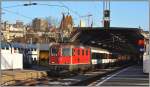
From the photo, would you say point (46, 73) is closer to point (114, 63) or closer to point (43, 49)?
point (114, 63)

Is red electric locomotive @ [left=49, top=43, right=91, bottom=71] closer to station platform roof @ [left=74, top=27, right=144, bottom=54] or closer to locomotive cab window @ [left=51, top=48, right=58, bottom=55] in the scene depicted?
locomotive cab window @ [left=51, top=48, right=58, bottom=55]

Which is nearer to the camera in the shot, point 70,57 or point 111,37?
point 70,57

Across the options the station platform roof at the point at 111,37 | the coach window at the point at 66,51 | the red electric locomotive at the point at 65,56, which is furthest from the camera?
the station platform roof at the point at 111,37

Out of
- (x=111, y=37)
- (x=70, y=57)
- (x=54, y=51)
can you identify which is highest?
(x=111, y=37)

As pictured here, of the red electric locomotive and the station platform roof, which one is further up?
the station platform roof

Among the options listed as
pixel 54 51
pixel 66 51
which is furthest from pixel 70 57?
pixel 54 51

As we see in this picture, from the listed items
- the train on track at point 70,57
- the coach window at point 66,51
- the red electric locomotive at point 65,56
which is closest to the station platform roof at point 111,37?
the train on track at point 70,57

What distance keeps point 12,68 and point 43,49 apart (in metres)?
43.0

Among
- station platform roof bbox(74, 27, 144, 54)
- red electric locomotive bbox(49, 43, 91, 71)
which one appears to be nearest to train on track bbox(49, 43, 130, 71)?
red electric locomotive bbox(49, 43, 91, 71)

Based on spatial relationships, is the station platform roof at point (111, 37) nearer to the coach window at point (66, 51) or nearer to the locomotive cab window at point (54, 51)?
the locomotive cab window at point (54, 51)

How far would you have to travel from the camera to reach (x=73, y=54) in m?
40.2

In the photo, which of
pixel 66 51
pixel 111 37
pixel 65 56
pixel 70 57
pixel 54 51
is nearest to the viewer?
pixel 70 57

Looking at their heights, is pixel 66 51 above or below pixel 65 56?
above

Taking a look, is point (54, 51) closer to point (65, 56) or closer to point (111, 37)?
point (65, 56)
